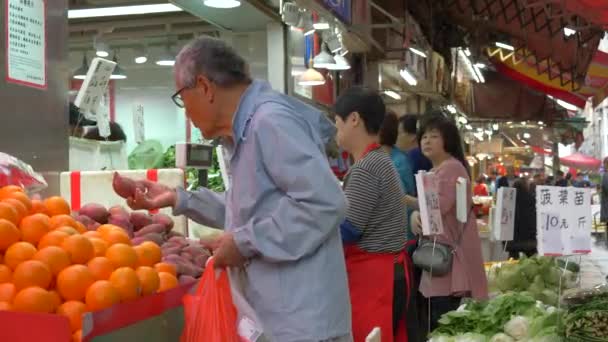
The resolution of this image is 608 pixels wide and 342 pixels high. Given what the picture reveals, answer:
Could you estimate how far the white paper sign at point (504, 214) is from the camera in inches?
202

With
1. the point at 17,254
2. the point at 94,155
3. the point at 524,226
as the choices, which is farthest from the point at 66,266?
the point at 524,226

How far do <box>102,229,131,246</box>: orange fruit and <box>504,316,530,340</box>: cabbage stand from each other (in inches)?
84.7

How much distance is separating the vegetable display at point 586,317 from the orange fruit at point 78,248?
2.01 metres

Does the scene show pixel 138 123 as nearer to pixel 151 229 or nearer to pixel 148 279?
pixel 151 229

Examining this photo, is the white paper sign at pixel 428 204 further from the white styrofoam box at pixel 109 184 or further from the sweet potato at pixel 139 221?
the sweet potato at pixel 139 221

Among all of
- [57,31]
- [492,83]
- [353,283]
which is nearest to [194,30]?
[57,31]

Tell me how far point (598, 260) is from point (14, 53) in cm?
1451

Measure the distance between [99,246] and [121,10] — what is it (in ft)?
23.0

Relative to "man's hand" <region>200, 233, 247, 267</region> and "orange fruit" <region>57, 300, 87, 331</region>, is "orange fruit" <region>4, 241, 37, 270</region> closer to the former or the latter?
"orange fruit" <region>57, 300, 87, 331</region>

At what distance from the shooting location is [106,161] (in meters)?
5.13

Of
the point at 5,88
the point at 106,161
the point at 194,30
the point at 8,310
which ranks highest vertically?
the point at 194,30

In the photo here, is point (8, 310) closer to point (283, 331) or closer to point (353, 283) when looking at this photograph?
point (283, 331)

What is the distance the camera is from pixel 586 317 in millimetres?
3262

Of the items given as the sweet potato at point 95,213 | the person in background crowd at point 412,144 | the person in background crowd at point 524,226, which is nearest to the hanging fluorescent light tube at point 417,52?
the person in background crowd at point 524,226
